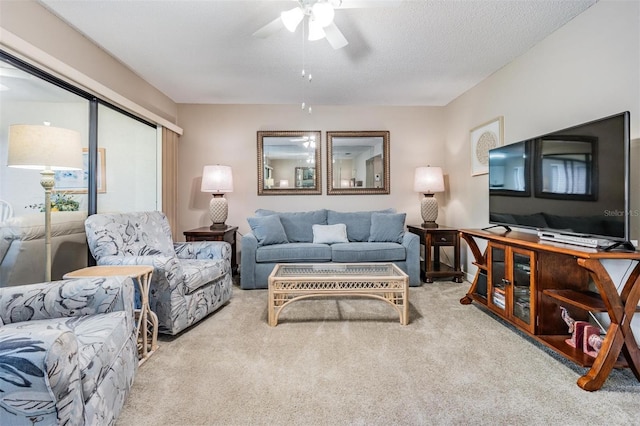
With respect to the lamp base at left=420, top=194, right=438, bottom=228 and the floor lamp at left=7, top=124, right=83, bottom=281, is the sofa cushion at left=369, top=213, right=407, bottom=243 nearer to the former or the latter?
the lamp base at left=420, top=194, right=438, bottom=228

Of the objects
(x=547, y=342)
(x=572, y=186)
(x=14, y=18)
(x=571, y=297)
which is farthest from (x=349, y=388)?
(x=14, y=18)

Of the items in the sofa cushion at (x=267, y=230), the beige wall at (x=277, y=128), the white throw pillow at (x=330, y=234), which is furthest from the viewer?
the beige wall at (x=277, y=128)

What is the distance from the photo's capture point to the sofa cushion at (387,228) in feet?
12.5

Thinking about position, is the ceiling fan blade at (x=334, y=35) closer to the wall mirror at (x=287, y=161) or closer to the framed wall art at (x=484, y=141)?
the framed wall art at (x=484, y=141)

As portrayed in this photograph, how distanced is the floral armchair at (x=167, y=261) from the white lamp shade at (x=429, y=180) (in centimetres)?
266

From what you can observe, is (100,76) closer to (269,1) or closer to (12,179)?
(12,179)

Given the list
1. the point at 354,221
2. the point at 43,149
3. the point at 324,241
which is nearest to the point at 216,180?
the point at 324,241

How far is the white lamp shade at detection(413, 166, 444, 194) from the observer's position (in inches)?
159

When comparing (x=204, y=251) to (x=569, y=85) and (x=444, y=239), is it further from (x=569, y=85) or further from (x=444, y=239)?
(x=569, y=85)

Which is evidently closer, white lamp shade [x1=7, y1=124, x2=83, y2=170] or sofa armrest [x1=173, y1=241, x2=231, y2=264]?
white lamp shade [x1=7, y1=124, x2=83, y2=170]

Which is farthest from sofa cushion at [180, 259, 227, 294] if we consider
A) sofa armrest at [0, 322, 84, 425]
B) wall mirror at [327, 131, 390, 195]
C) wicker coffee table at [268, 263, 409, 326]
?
wall mirror at [327, 131, 390, 195]

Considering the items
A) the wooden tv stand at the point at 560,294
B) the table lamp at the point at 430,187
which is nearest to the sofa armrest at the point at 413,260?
the table lamp at the point at 430,187

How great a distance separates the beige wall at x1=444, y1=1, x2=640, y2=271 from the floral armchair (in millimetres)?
3039

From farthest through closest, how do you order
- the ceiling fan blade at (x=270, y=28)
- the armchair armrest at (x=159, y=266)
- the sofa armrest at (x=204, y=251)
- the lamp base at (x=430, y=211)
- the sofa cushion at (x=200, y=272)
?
the lamp base at (x=430, y=211) < the sofa armrest at (x=204, y=251) < the sofa cushion at (x=200, y=272) < the armchair armrest at (x=159, y=266) < the ceiling fan blade at (x=270, y=28)
